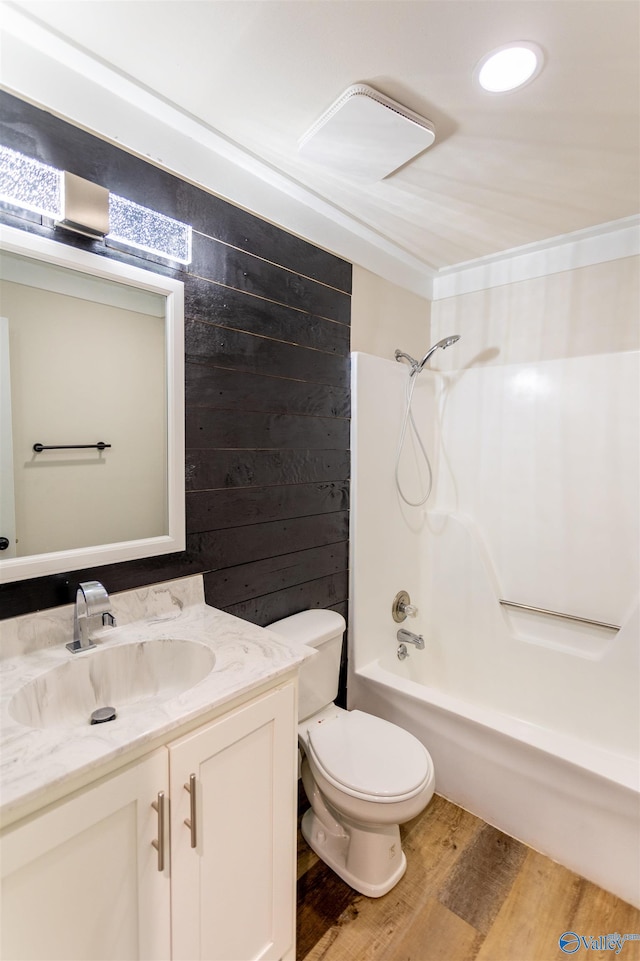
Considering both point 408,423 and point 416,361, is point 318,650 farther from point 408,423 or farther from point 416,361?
point 416,361

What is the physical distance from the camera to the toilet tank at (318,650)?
1702 mm

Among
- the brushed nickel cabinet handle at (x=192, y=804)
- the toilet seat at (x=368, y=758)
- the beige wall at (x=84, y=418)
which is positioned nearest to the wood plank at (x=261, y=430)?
the beige wall at (x=84, y=418)

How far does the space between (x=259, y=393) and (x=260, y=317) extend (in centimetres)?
28

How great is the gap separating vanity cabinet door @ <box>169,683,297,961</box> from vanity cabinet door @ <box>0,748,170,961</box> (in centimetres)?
5

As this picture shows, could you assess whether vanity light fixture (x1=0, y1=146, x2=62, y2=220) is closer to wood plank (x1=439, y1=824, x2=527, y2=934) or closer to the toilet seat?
the toilet seat

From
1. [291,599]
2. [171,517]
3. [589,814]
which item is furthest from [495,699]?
[171,517]

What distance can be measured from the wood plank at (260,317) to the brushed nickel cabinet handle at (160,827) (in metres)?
1.31

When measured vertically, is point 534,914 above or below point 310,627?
below

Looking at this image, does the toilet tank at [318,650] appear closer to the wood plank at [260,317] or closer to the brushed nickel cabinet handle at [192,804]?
the brushed nickel cabinet handle at [192,804]

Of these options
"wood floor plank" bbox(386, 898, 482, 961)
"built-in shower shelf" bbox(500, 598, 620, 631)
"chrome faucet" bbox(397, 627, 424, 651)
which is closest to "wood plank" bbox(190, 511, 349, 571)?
"chrome faucet" bbox(397, 627, 424, 651)

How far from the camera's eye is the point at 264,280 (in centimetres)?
168

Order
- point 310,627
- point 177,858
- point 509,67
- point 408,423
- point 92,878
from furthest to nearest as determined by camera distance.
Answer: point 408,423 < point 310,627 < point 509,67 < point 177,858 < point 92,878

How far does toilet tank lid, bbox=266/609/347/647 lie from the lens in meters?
1.71

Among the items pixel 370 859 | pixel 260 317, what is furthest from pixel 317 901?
pixel 260 317
